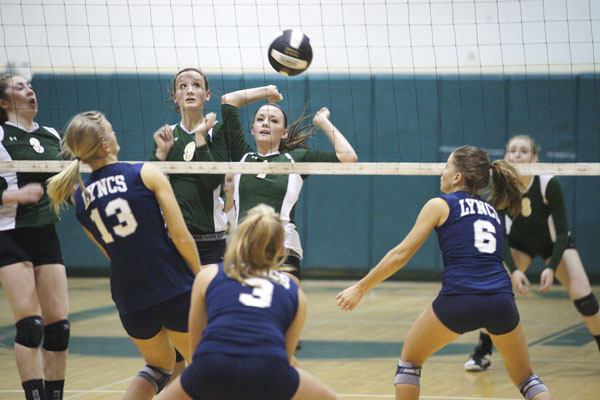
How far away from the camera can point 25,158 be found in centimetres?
553

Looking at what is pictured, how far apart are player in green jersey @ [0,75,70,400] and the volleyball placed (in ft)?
5.01

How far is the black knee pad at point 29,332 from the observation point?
5.05 metres

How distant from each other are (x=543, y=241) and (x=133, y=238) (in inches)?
154

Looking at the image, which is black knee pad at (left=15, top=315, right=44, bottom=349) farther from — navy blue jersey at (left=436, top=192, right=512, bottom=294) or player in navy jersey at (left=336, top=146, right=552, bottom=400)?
navy blue jersey at (left=436, top=192, right=512, bottom=294)

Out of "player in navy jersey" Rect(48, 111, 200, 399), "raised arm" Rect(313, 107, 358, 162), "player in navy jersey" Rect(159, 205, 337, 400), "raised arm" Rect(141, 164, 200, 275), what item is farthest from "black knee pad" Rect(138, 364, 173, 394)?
"raised arm" Rect(313, 107, 358, 162)

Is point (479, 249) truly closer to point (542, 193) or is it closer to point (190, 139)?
point (190, 139)

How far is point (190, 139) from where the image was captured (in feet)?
19.4

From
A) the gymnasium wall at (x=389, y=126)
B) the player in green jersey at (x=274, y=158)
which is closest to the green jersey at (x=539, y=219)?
the player in green jersey at (x=274, y=158)

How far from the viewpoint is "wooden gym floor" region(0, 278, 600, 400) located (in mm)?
6309

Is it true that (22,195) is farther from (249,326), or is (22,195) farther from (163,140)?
(249,326)

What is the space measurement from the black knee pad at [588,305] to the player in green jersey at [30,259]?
3565 mm

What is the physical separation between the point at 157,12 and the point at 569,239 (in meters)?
5.50

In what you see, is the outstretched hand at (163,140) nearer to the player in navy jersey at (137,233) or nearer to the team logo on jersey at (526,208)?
the player in navy jersey at (137,233)

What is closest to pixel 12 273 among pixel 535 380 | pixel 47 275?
pixel 47 275
